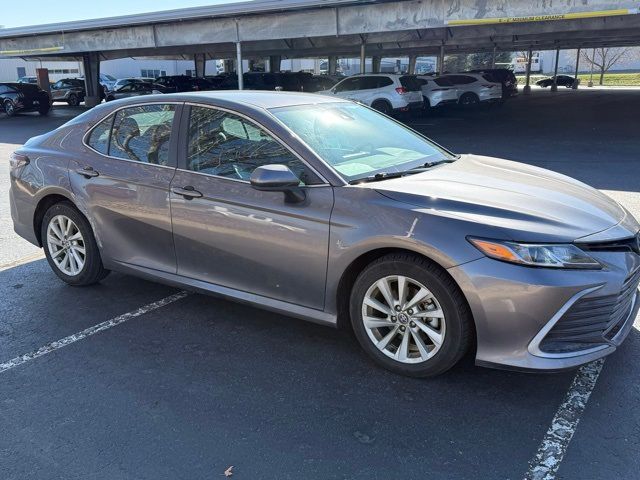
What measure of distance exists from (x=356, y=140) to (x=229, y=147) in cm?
89

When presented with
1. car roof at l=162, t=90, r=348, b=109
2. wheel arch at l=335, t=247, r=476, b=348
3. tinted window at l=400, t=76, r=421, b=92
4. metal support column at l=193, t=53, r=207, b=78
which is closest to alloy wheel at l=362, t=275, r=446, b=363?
wheel arch at l=335, t=247, r=476, b=348

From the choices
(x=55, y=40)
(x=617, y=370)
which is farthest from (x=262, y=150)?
(x=55, y=40)

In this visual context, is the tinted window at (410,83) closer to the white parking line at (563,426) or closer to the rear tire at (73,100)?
the white parking line at (563,426)

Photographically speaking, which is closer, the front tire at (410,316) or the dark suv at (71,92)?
the front tire at (410,316)

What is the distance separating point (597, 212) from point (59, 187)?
4040mm

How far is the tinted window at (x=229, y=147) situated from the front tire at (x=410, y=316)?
85cm

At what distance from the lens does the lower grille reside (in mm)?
2879

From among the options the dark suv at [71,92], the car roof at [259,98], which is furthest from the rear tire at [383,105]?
the dark suv at [71,92]

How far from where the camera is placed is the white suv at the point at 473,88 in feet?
79.3

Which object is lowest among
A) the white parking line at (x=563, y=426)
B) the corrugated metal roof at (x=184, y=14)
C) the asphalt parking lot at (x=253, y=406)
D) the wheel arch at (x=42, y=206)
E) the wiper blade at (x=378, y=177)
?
the asphalt parking lot at (x=253, y=406)

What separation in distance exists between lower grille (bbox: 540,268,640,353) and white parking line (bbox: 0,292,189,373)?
2937 mm

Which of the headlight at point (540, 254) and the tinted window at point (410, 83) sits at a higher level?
the tinted window at point (410, 83)

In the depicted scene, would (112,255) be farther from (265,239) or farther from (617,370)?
(617,370)

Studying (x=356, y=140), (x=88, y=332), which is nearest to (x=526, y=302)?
(x=356, y=140)
